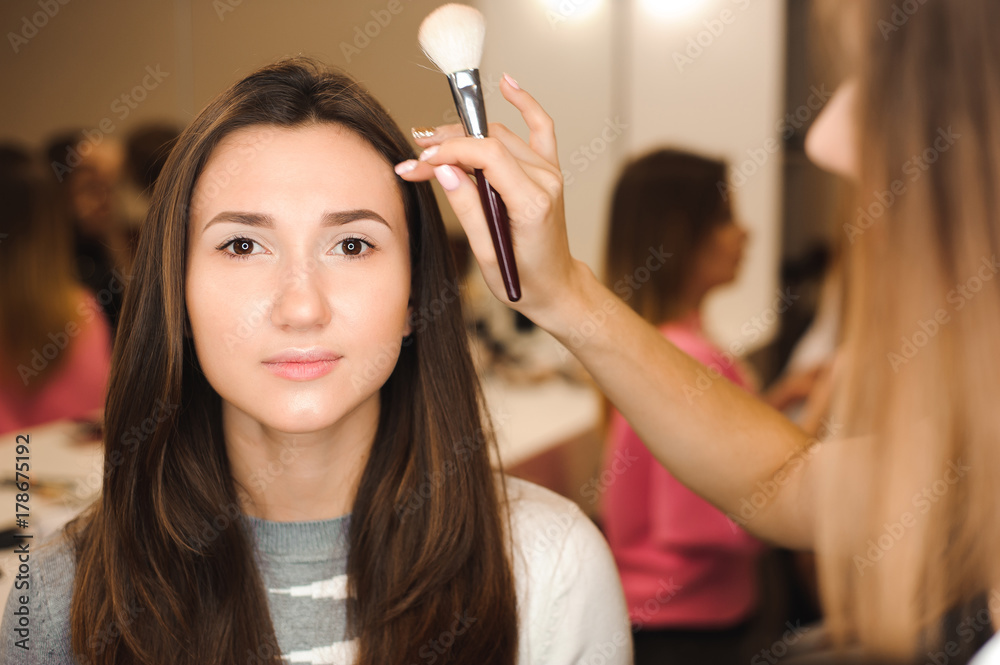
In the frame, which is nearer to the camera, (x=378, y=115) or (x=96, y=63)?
(x=378, y=115)

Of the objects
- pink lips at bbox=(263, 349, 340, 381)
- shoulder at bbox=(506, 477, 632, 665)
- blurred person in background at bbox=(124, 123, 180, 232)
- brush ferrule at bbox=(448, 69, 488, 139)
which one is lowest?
shoulder at bbox=(506, 477, 632, 665)

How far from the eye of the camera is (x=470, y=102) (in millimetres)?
735

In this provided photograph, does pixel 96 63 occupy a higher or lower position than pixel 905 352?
higher

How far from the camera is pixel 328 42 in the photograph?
2887mm

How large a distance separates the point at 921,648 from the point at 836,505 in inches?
6.4

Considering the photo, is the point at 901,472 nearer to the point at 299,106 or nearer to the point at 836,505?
the point at 836,505

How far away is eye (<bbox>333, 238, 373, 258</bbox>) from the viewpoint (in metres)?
0.84

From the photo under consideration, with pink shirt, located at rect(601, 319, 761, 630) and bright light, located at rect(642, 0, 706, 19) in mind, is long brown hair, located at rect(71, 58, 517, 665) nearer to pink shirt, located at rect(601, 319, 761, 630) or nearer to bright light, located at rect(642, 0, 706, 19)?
pink shirt, located at rect(601, 319, 761, 630)

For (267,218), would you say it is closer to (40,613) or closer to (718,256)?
(40,613)

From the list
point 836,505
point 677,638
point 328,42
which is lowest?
point 677,638

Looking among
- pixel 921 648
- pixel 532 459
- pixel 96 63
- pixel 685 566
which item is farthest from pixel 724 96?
pixel 921 648

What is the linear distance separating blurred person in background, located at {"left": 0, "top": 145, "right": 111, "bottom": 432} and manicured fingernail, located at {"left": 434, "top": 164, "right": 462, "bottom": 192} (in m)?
1.81

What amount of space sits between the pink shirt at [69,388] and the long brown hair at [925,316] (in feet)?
6.36

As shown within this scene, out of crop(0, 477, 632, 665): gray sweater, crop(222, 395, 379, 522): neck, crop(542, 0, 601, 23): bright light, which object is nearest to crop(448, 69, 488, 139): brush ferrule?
crop(222, 395, 379, 522): neck
